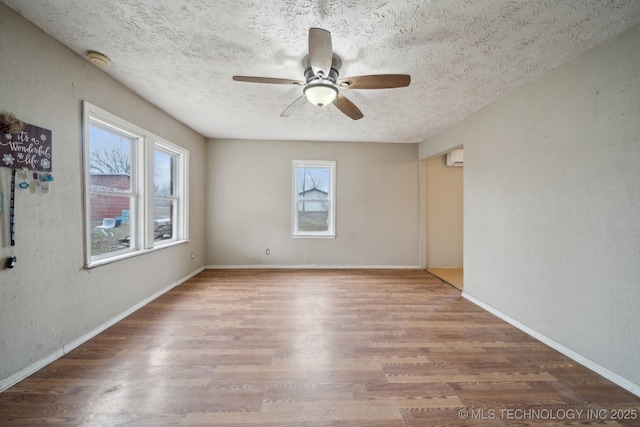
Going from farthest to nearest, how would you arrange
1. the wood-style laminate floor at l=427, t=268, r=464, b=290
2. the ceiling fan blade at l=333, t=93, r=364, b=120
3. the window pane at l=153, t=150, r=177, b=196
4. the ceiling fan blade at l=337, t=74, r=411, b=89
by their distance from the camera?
the wood-style laminate floor at l=427, t=268, r=464, b=290
the window pane at l=153, t=150, r=177, b=196
the ceiling fan blade at l=333, t=93, r=364, b=120
the ceiling fan blade at l=337, t=74, r=411, b=89

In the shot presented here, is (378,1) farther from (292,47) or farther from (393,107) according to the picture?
(393,107)

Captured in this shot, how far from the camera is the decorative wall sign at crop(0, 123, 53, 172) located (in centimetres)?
155

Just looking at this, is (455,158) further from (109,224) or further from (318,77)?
(109,224)

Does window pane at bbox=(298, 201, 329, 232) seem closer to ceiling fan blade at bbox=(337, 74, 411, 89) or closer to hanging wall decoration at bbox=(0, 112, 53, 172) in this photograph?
ceiling fan blade at bbox=(337, 74, 411, 89)

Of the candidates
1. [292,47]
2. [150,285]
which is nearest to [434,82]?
[292,47]

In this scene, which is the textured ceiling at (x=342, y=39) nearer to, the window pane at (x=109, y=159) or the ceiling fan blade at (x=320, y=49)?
the ceiling fan blade at (x=320, y=49)

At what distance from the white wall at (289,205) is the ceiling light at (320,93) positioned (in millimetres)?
2647

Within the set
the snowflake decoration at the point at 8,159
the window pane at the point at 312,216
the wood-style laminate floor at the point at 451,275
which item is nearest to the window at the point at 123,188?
the snowflake decoration at the point at 8,159

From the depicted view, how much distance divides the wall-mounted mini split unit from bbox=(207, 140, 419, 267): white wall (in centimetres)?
63

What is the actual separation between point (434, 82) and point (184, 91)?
8.68ft

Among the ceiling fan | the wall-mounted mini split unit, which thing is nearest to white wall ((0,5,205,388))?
the ceiling fan

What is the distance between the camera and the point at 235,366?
1808 mm

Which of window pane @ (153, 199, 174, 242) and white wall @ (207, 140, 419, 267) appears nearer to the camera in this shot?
window pane @ (153, 199, 174, 242)

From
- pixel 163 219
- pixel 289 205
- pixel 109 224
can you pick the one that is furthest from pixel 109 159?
pixel 289 205
